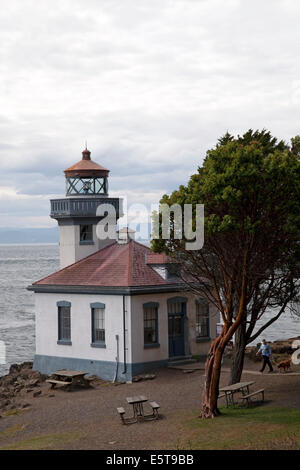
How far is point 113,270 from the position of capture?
33500 mm

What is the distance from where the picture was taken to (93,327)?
3253cm

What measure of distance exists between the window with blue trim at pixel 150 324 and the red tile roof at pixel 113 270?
113 centimetres

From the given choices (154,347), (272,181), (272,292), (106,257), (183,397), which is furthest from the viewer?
(106,257)

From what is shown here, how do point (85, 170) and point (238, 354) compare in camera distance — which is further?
point (85, 170)

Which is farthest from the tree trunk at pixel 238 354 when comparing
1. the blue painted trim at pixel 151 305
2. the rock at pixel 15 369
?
the rock at pixel 15 369

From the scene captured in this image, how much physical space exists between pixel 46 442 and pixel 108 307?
1247 centimetres

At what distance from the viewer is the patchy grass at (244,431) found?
17.0m

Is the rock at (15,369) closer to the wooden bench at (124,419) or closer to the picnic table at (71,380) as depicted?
the picnic table at (71,380)

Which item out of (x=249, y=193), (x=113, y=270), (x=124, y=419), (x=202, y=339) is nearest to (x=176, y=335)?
(x=202, y=339)

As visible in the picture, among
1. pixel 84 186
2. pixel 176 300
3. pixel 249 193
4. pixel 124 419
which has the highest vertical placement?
pixel 84 186

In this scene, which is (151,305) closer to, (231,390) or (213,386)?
(231,390)

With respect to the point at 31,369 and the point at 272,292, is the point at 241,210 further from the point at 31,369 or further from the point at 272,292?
the point at 31,369
